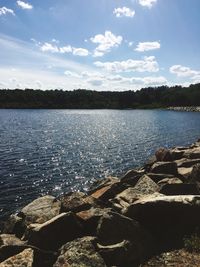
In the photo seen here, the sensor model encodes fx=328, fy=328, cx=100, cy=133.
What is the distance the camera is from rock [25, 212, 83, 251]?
13.1m

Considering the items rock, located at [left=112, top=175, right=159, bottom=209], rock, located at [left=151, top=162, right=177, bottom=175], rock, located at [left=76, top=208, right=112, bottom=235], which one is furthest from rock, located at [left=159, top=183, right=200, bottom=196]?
rock, located at [left=151, top=162, right=177, bottom=175]

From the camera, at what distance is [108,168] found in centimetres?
4125

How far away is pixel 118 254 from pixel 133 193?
6.40 m

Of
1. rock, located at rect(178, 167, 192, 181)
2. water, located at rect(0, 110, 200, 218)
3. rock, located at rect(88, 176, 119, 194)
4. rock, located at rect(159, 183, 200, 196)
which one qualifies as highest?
rock, located at rect(159, 183, 200, 196)

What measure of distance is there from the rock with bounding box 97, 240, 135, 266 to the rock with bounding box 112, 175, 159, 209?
3808 mm

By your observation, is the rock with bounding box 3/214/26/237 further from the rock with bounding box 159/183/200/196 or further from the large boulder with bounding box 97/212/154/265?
the rock with bounding box 159/183/200/196

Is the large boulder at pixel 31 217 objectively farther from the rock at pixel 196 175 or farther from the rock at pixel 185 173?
the rock at pixel 185 173

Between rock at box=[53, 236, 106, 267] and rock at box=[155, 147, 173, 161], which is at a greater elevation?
rock at box=[53, 236, 106, 267]

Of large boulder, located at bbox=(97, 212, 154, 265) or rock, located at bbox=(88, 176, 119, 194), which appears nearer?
large boulder, located at bbox=(97, 212, 154, 265)

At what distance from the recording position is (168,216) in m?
13.6

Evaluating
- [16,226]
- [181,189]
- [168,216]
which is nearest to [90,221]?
[168,216]

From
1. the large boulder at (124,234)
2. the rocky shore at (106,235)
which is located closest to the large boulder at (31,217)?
the rocky shore at (106,235)

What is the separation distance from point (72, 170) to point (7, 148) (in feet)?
60.5

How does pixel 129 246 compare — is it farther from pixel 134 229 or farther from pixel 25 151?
A: pixel 25 151
